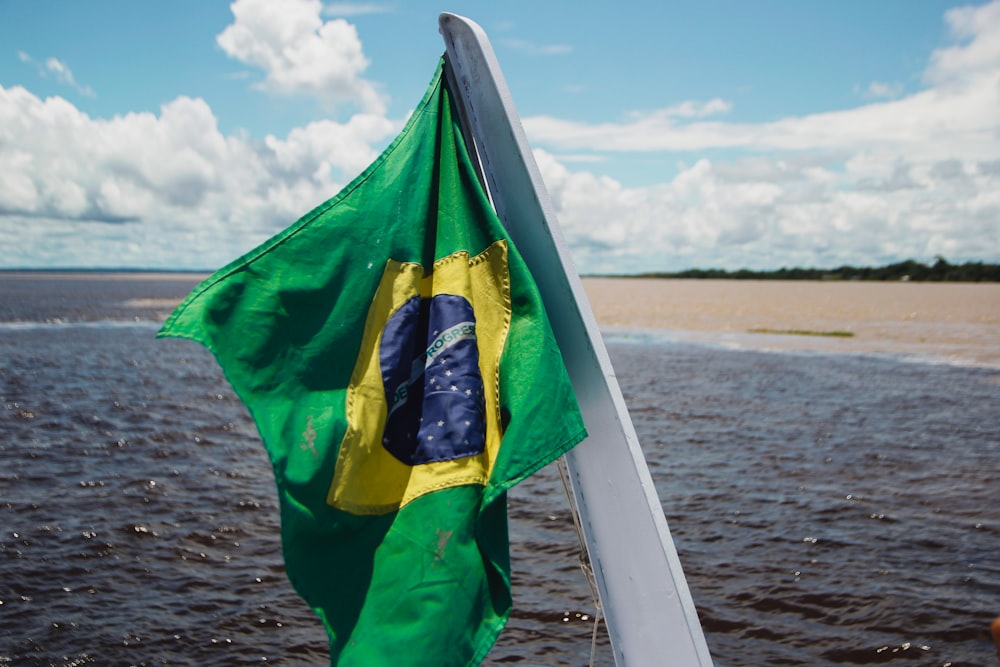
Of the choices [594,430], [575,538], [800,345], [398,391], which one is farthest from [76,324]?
[594,430]

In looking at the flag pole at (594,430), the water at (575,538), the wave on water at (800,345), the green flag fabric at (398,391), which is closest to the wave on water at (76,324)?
the water at (575,538)

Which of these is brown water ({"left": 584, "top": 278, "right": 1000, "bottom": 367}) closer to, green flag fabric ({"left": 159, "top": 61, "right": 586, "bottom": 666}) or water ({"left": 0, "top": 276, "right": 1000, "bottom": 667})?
water ({"left": 0, "top": 276, "right": 1000, "bottom": 667})

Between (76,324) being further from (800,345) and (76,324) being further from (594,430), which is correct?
(594,430)

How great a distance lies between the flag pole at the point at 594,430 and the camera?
6.95ft

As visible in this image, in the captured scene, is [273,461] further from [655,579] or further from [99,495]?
[99,495]

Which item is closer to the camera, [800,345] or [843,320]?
[800,345]

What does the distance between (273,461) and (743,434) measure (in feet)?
36.2

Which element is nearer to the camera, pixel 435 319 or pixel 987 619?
pixel 435 319

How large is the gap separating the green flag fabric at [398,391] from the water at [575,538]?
3.62 m

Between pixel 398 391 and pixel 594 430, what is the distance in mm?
614

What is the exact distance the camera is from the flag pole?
2.12 meters

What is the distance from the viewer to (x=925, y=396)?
51.6 ft

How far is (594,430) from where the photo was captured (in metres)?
2.32

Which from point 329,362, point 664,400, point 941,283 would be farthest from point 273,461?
point 941,283
